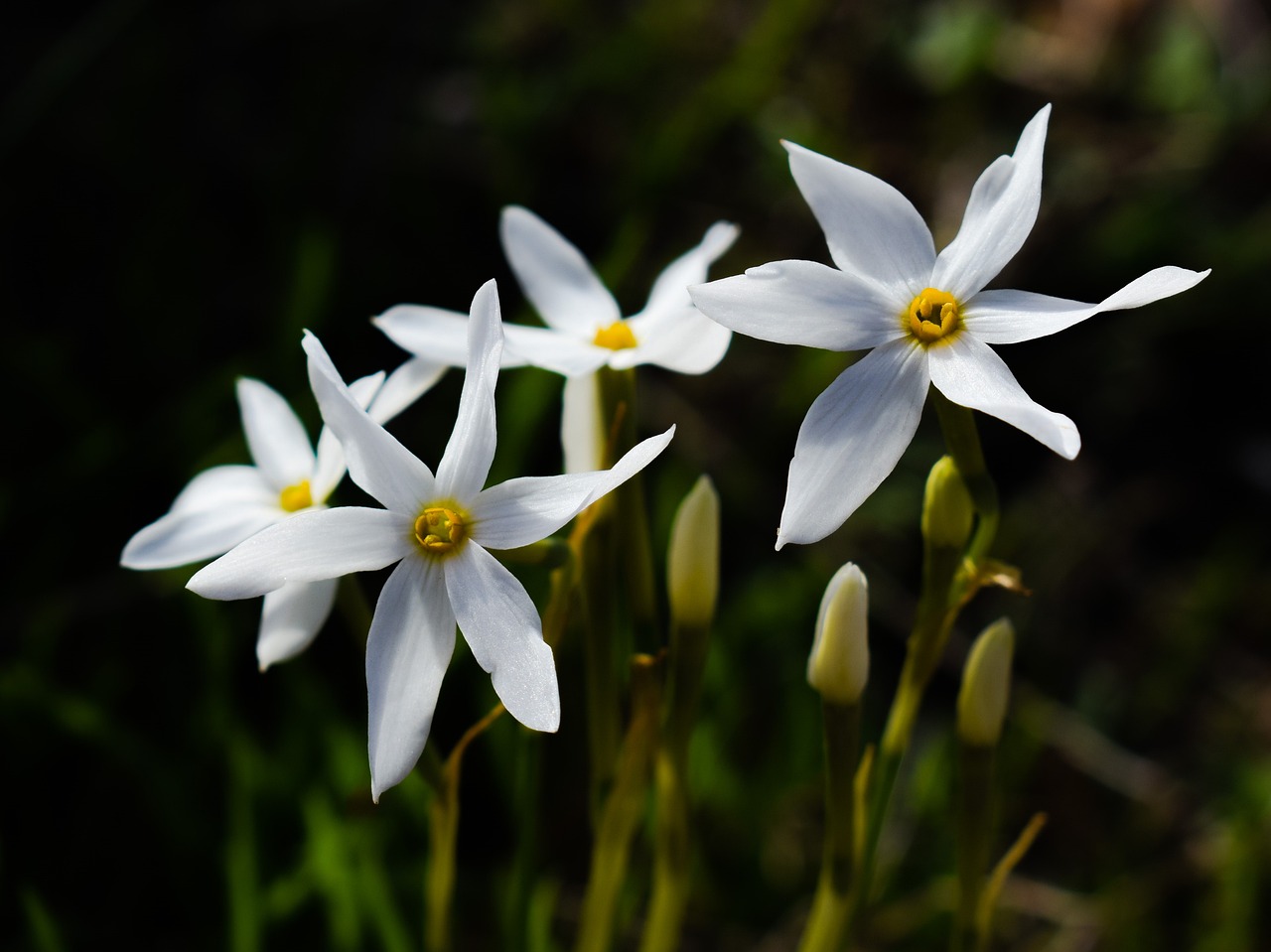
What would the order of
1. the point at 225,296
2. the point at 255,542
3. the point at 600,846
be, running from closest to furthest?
the point at 255,542 → the point at 600,846 → the point at 225,296

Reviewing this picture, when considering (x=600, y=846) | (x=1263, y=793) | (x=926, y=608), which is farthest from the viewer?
(x=1263, y=793)

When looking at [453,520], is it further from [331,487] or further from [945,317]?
[945,317]

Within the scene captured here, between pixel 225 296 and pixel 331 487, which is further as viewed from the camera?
pixel 225 296

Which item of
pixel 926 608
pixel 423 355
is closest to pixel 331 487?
pixel 423 355

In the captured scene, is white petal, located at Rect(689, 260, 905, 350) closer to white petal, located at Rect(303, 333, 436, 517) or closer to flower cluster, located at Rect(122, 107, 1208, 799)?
flower cluster, located at Rect(122, 107, 1208, 799)

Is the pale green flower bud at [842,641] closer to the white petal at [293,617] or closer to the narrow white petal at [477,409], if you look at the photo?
the narrow white petal at [477,409]

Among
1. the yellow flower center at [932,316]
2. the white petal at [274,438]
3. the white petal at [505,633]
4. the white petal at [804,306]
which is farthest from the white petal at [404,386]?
the yellow flower center at [932,316]
